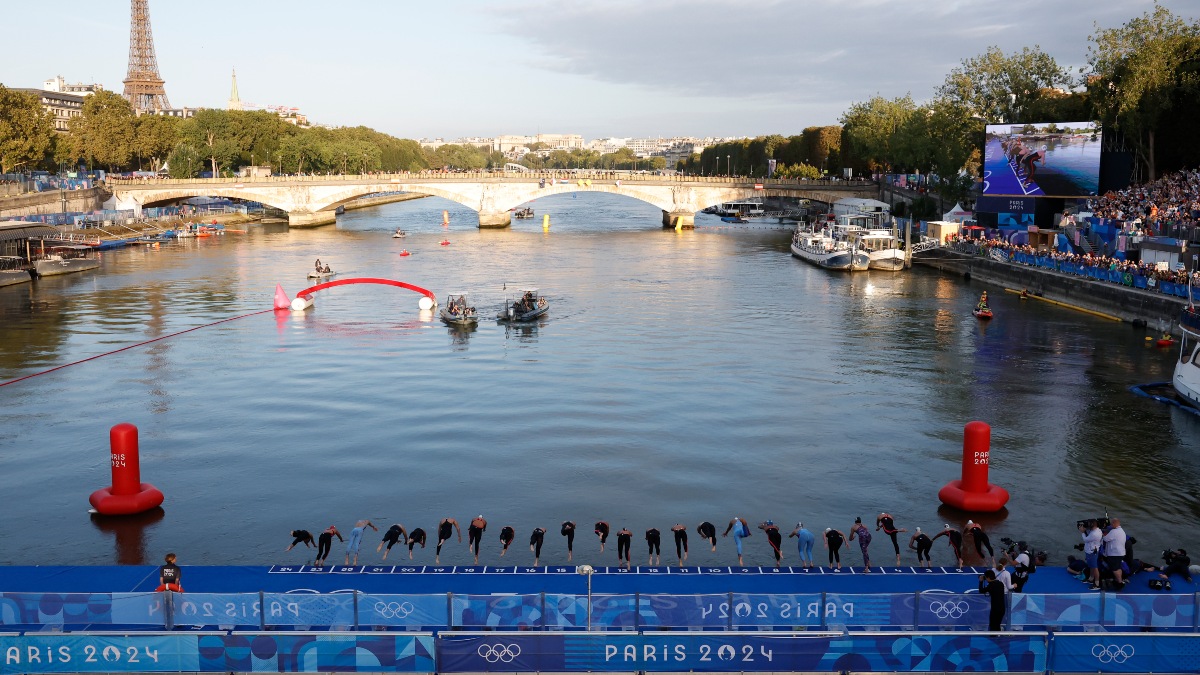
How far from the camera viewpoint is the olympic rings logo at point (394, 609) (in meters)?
18.7

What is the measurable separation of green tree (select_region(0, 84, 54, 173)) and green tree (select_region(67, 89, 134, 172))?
2475 cm

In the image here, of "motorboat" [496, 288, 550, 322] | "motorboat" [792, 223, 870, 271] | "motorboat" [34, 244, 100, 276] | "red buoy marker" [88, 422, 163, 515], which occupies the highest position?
"motorboat" [792, 223, 870, 271]

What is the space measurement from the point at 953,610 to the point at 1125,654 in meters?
2.78

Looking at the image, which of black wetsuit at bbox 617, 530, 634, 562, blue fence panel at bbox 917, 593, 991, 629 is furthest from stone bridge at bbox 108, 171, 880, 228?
blue fence panel at bbox 917, 593, 991, 629

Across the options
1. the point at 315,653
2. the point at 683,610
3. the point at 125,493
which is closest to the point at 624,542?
the point at 683,610

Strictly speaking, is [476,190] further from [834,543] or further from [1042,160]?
[834,543]

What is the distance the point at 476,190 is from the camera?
142250mm

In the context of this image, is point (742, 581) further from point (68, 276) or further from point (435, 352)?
point (68, 276)

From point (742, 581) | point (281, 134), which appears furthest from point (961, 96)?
point (281, 134)

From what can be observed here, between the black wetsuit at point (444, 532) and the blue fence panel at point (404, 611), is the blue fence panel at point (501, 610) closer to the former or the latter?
the blue fence panel at point (404, 611)

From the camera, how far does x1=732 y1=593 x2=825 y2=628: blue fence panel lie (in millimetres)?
18500

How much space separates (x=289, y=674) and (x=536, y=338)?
4226 cm

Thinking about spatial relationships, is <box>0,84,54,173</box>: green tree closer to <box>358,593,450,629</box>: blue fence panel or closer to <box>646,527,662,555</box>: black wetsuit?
<box>646,527,662,555</box>: black wetsuit

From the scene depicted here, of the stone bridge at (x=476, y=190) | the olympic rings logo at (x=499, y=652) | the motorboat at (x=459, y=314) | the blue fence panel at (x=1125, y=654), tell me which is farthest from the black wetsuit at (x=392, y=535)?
the stone bridge at (x=476, y=190)
